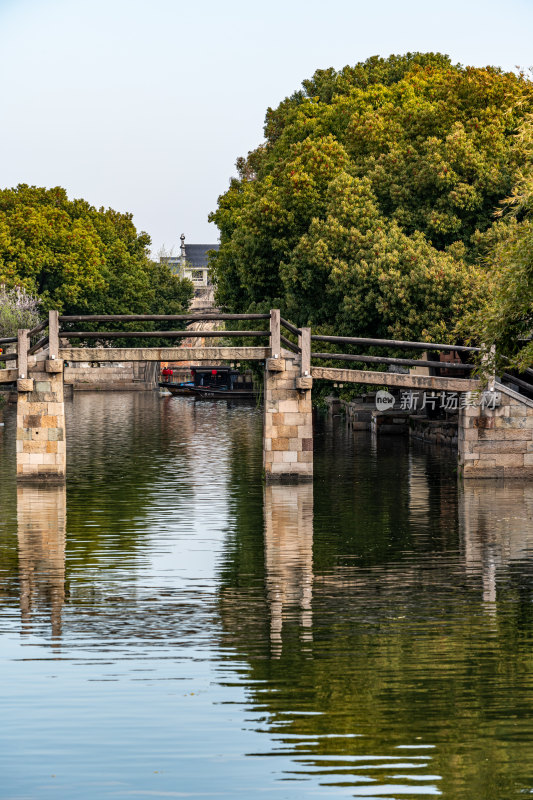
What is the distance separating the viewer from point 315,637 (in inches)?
563

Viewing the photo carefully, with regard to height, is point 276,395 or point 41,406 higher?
point 276,395

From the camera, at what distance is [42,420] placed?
29.1m

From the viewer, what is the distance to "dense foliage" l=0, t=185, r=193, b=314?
3504 inches

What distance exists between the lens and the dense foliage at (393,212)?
130ft

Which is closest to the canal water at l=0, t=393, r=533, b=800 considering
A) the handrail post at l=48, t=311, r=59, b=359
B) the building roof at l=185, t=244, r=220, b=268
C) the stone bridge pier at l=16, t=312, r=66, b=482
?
the stone bridge pier at l=16, t=312, r=66, b=482

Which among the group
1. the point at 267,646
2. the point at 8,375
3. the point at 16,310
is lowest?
the point at 267,646

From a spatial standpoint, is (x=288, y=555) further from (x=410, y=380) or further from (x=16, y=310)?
(x=16, y=310)

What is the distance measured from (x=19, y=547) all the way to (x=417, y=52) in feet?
144

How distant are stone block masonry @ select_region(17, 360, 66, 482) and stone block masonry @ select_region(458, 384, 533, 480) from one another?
32.6ft

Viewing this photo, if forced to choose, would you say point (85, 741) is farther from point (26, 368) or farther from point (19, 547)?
point (26, 368)

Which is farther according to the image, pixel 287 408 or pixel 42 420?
pixel 287 408

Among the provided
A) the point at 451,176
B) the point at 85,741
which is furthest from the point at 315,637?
the point at 451,176

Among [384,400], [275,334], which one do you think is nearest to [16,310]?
[384,400]

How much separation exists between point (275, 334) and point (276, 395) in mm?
1461
